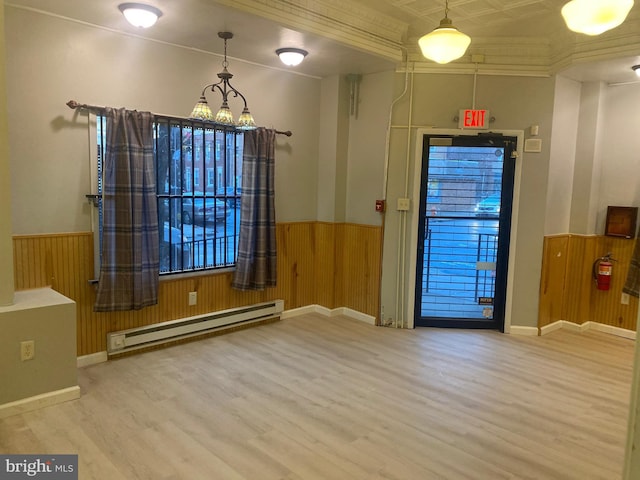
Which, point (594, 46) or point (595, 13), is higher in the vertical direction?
point (594, 46)

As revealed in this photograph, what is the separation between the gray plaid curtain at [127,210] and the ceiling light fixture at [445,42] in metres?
2.15

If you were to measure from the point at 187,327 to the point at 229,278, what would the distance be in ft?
2.00

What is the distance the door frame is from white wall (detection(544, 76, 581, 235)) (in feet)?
0.99

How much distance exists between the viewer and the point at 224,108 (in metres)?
3.55

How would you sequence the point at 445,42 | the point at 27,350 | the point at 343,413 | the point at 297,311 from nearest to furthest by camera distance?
the point at 445,42, the point at 27,350, the point at 343,413, the point at 297,311

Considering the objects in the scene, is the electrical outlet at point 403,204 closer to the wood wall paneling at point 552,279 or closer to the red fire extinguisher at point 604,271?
the wood wall paneling at point 552,279

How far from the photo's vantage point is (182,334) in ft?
13.3

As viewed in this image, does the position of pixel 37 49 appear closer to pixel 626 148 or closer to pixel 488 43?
pixel 488 43

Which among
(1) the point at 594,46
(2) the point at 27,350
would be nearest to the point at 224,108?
(2) the point at 27,350

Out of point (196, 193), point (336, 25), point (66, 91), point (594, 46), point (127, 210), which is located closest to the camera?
point (66, 91)

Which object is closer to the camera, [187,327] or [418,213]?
[187,327]

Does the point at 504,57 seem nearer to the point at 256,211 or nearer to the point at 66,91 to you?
the point at 256,211

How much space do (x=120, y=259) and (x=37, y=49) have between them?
154cm

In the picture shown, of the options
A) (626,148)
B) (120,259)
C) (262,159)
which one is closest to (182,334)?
(120,259)
